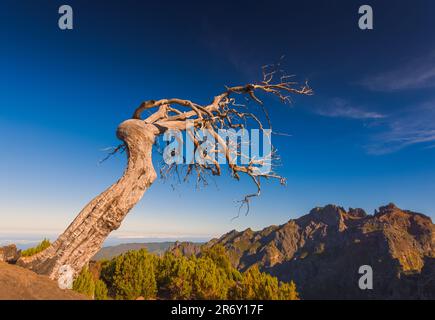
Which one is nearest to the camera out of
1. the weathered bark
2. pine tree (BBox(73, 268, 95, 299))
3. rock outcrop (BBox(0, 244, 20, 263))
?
the weathered bark

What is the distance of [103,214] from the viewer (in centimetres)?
868

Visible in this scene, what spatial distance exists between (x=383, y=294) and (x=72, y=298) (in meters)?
155

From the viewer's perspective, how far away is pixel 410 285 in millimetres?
127125

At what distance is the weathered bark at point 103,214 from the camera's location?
8234 millimetres

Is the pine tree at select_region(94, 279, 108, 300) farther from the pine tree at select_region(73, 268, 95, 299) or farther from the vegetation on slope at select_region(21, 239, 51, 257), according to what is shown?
the vegetation on slope at select_region(21, 239, 51, 257)

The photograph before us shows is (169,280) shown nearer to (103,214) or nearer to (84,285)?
(84,285)

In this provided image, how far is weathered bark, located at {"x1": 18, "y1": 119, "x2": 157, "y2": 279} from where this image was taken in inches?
324

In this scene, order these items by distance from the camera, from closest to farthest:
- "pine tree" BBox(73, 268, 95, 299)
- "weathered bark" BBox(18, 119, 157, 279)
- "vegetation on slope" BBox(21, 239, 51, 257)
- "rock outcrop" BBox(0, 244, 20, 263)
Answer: "weathered bark" BBox(18, 119, 157, 279), "rock outcrop" BBox(0, 244, 20, 263), "pine tree" BBox(73, 268, 95, 299), "vegetation on slope" BBox(21, 239, 51, 257)

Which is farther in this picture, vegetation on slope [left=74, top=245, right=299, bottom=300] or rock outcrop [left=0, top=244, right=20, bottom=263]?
vegetation on slope [left=74, top=245, right=299, bottom=300]

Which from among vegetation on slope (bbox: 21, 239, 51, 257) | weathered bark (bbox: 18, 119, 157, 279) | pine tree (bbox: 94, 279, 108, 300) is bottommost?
pine tree (bbox: 94, 279, 108, 300)

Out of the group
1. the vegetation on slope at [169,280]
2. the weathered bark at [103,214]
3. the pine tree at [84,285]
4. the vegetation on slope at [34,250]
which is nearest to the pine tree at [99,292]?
the vegetation on slope at [169,280]

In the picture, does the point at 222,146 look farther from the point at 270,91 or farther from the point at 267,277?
the point at 267,277

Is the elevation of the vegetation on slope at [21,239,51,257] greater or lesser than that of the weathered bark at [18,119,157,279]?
lesser

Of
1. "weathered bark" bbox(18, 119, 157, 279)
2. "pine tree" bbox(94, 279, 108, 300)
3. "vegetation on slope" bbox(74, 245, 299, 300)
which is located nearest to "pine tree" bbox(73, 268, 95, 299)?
"vegetation on slope" bbox(74, 245, 299, 300)
